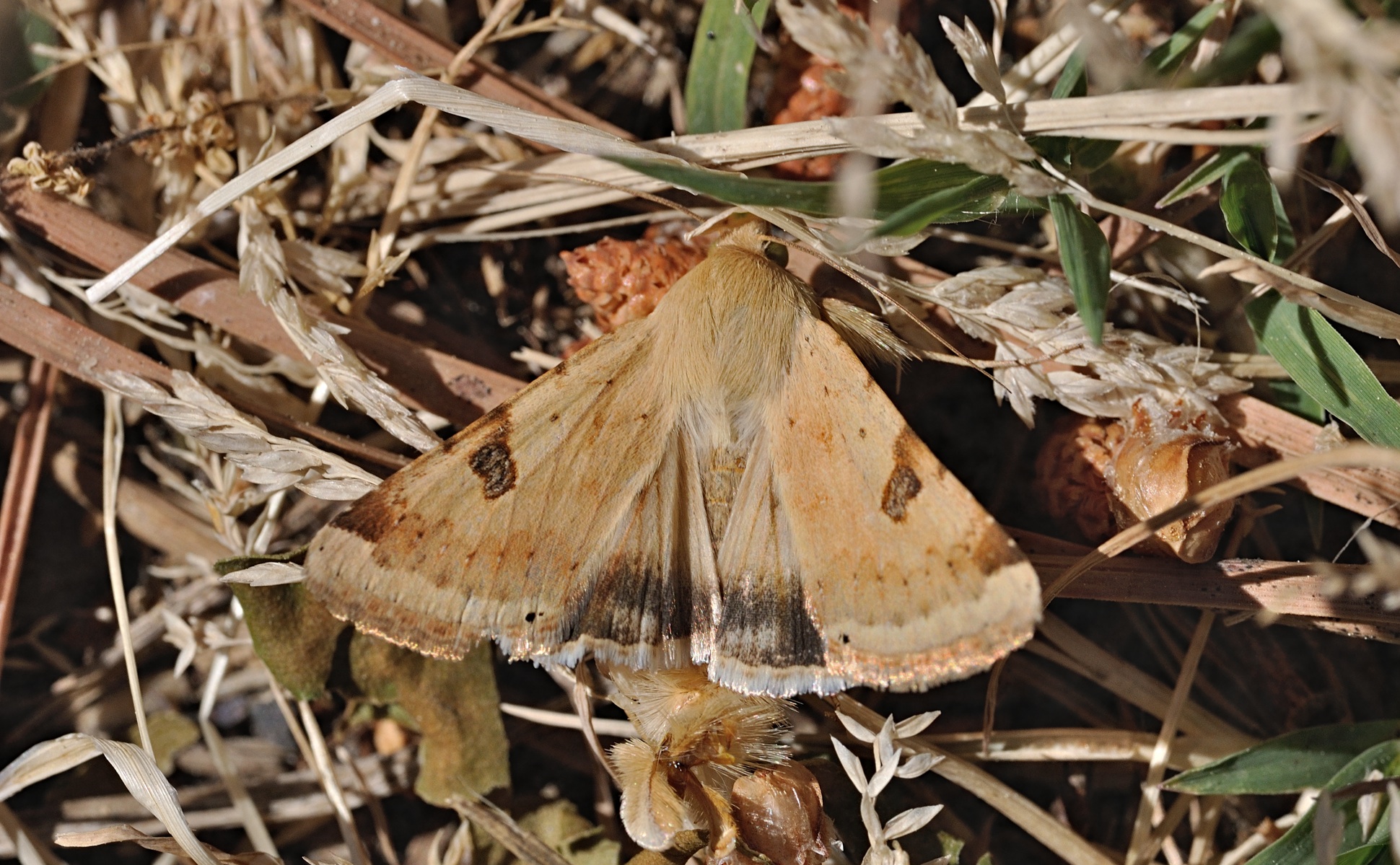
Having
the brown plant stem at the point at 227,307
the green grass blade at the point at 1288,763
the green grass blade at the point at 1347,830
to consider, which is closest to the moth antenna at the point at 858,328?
the brown plant stem at the point at 227,307

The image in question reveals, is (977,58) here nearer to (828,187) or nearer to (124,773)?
(828,187)

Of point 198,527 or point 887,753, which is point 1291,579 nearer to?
point 887,753

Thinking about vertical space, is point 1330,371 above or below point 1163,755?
above

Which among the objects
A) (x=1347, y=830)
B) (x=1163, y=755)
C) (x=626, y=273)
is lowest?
(x=1163, y=755)

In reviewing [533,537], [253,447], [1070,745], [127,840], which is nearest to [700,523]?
[533,537]

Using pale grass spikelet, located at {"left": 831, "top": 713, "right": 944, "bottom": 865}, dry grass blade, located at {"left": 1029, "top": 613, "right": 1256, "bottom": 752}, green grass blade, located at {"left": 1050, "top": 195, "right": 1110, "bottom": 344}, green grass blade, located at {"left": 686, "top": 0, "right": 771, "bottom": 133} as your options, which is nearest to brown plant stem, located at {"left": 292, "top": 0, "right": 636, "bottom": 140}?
green grass blade, located at {"left": 686, "top": 0, "right": 771, "bottom": 133}

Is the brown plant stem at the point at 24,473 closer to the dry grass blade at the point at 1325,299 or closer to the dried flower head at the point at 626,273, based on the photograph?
the dried flower head at the point at 626,273
